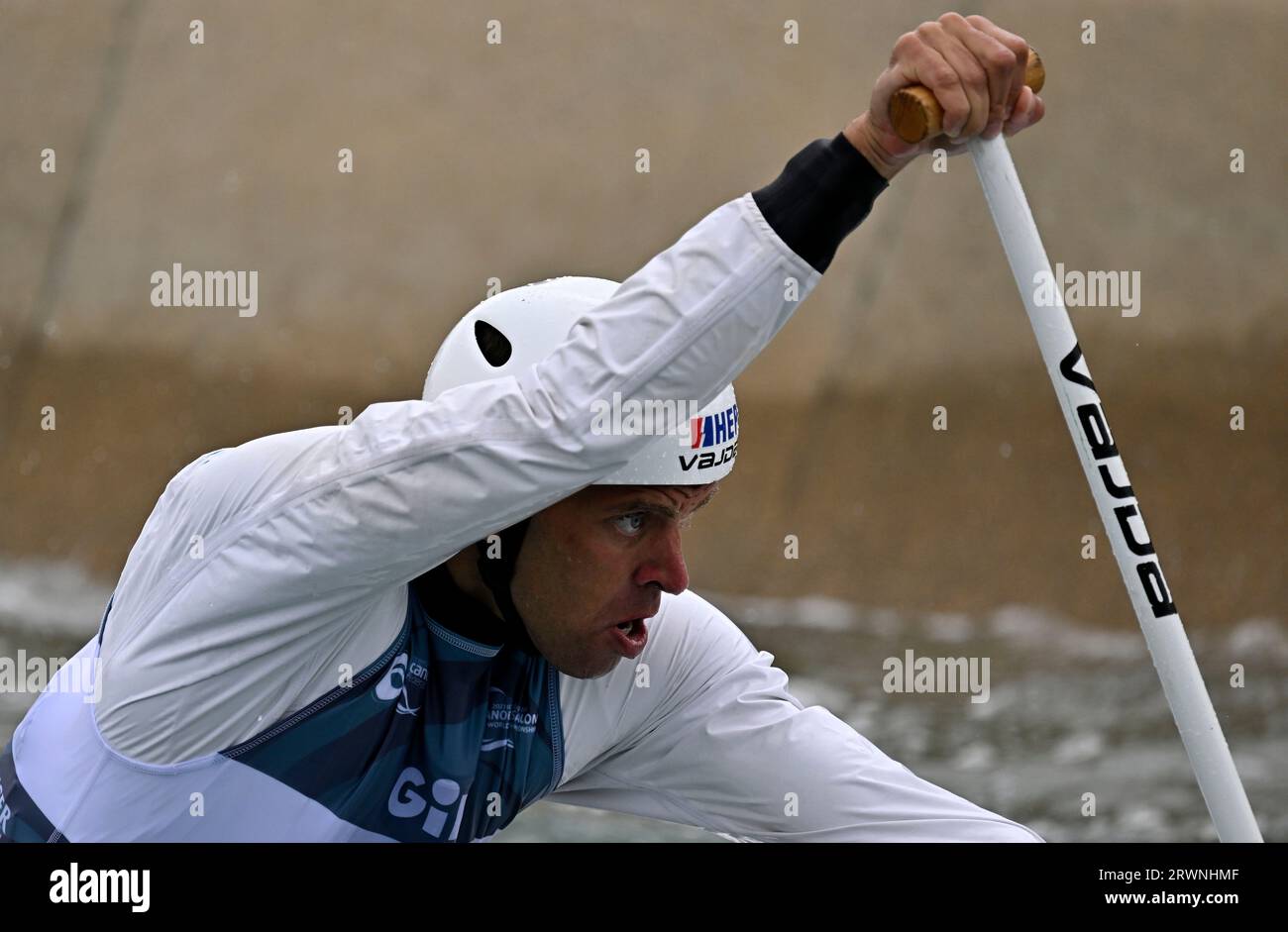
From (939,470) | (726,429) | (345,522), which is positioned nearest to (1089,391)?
(726,429)

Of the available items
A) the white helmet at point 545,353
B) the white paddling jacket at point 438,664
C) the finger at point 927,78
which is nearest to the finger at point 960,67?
the finger at point 927,78

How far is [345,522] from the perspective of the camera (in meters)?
1.97

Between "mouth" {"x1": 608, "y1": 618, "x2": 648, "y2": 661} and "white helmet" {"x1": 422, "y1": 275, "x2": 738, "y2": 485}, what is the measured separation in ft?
0.88

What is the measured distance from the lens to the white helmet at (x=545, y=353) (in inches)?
100

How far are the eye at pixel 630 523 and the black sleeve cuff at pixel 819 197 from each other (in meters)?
0.75

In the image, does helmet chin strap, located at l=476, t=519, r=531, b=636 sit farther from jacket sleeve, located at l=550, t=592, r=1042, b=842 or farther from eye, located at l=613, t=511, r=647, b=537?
jacket sleeve, located at l=550, t=592, r=1042, b=842

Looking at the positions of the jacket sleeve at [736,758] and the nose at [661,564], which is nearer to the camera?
the nose at [661,564]

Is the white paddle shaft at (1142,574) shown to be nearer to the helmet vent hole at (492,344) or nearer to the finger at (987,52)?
the finger at (987,52)

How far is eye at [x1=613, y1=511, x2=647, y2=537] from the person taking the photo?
2.55m

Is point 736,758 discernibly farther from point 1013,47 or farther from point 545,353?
point 1013,47

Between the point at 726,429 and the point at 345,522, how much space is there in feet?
2.82

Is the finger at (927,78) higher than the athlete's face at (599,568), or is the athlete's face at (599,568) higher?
the finger at (927,78)
